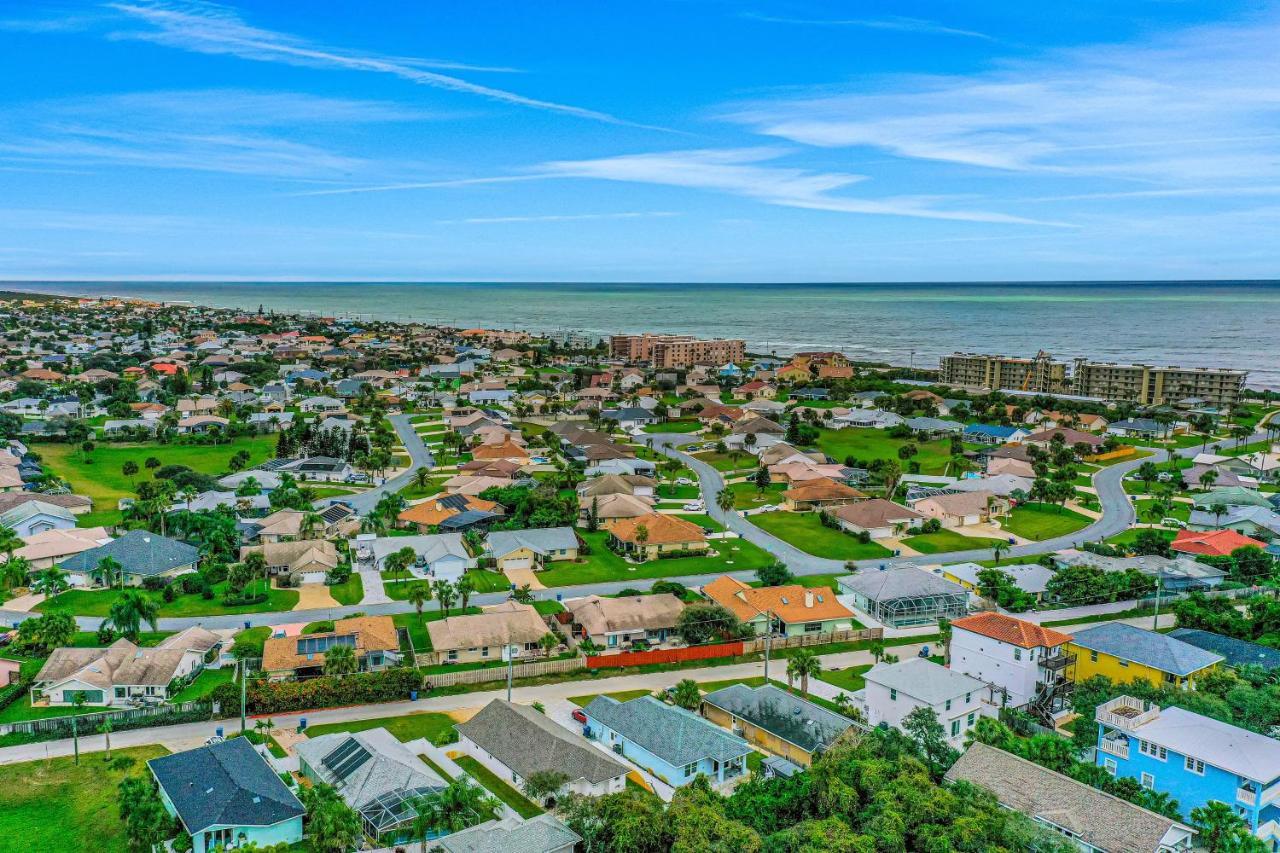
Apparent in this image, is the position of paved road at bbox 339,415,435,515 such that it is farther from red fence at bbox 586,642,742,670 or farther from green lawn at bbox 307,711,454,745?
green lawn at bbox 307,711,454,745

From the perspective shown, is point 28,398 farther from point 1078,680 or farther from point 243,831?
point 1078,680

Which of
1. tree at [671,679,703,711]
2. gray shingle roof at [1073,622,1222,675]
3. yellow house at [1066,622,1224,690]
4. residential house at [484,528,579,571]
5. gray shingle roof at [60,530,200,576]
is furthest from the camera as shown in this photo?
residential house at [484,528,579,571]

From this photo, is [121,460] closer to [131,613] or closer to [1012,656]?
[131,613]

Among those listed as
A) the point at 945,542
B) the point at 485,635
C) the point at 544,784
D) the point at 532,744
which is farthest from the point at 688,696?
the point at 945,542

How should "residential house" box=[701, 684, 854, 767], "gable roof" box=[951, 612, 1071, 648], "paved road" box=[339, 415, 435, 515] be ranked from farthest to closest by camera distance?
"paved road" box=[339, 415, 435, 515] < "gable roof" box=[951, 612, 1071, 648] < "residential house" box=[701, 684, 854, 767]

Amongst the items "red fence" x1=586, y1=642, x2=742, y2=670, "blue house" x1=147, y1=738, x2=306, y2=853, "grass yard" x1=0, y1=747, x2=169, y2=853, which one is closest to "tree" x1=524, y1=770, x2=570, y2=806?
"blue house" x1=147, y1=738, x2=306, y2=853

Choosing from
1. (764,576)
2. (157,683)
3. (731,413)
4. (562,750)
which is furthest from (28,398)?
(562,750)
